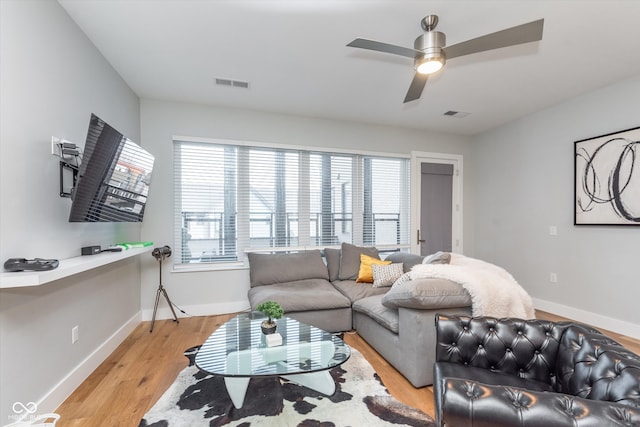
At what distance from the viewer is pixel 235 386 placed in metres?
1.84

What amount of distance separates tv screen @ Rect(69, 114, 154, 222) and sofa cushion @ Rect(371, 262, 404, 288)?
8.74 ft

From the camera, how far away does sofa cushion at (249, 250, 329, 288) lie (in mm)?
3484

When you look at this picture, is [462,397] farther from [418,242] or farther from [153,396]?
[418,242]

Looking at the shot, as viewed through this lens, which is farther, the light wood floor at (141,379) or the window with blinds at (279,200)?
the window with blinds at (279,200)

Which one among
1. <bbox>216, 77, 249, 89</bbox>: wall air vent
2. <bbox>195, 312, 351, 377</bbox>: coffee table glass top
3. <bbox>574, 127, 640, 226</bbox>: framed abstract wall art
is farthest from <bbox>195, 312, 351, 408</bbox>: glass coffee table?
<bbox>574, 127, 640, 226</bbox>: framed abstract wall art

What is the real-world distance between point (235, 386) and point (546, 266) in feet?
13.8

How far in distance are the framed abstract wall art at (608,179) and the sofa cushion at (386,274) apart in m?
2.31

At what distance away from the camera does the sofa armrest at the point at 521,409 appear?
0.82 m

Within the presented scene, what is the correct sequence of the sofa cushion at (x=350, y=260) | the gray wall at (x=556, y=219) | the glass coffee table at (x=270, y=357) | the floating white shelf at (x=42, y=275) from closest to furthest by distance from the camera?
the floating white shelf at (x=42, y=275)
the glass coffee table at (x=270, y=357)
the gray wall at (x=556, y=219)
the sofa cushion at (x=350, y=260)

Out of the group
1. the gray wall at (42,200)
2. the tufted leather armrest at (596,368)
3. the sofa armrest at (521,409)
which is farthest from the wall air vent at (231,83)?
the tufted leather armrest at (596,368)

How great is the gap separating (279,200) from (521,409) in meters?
3.45

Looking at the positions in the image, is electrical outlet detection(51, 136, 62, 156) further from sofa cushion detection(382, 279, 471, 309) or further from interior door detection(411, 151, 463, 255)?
interior door detection(411, 151, 463, 255)

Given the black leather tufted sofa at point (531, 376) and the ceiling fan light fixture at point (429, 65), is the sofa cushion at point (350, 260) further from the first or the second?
the ceiling fan light fixture at point (429, 65)

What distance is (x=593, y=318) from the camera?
337 cm
